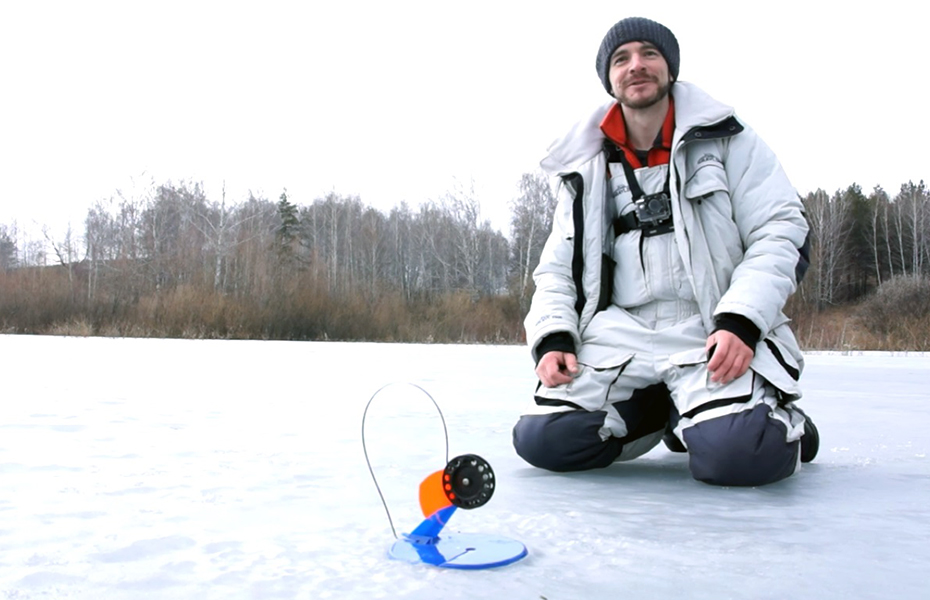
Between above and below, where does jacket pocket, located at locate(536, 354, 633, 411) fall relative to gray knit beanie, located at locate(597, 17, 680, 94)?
below

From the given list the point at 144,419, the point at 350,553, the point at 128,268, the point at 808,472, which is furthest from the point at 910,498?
the point at 128,268

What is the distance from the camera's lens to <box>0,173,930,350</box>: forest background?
14.8 meters

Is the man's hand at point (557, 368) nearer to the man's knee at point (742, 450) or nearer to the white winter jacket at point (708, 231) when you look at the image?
the white winter jacket at point (708, 231)

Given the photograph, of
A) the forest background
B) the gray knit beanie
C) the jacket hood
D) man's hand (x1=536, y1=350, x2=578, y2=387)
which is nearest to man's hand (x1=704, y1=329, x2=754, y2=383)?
man's hand (x1=536, y1=350, x2=578, y2=387)

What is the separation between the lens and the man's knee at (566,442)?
2.01 m

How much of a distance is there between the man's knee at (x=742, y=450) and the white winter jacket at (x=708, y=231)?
132 mm

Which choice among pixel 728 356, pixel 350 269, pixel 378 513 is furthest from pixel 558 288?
pixel 350 269

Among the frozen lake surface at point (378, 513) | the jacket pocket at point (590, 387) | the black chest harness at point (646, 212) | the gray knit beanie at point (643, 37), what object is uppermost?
the gray knit beanie at point (643, 37)

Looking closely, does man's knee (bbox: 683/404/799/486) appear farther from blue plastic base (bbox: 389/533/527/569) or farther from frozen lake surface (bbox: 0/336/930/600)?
blue plastic base (bbox: 389/533/527/569)

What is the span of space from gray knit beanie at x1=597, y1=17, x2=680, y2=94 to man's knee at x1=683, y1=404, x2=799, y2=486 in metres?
0.98

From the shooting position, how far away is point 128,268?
18.4 m

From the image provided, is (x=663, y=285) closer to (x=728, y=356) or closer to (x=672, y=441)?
(x=728, y=356)

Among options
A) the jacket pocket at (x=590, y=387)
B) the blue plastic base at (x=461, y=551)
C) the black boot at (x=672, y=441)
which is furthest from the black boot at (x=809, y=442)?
the blue plastic base at (x=461, y=551)

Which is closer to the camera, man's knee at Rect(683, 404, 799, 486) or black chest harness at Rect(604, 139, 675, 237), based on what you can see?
man's knee at Rect(683, 404, 799, 486)
